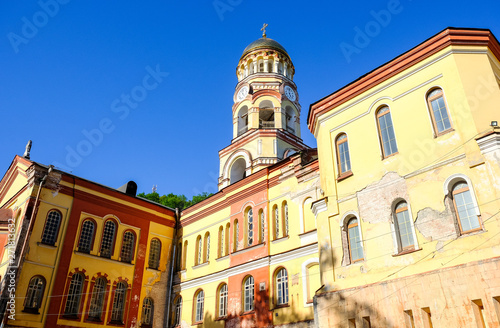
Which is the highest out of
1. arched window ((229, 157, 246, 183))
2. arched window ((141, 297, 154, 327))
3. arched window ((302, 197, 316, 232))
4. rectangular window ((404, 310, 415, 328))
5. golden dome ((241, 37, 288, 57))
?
golden dome ((241, 37, 288, 57))

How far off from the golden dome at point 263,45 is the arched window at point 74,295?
837 inches

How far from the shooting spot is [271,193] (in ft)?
70.3

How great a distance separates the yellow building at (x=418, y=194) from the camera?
423 inches

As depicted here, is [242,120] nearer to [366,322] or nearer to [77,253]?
[77,253]

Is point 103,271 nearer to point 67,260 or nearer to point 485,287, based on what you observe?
point 67,260

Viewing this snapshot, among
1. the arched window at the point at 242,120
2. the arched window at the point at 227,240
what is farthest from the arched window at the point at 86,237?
the arched window at the point at 242,120

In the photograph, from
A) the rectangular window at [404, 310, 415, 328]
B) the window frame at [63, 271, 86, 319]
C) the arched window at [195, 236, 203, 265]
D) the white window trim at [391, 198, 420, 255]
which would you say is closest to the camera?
the rectangular window at [404, 310, 415, 328]

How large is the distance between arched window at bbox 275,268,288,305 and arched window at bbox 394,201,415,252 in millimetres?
7591

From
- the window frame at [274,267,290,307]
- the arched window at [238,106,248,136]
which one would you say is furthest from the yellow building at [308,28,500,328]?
the arched window at [238,106,248,136]

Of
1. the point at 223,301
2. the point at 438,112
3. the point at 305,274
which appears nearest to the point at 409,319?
the point at 438,112

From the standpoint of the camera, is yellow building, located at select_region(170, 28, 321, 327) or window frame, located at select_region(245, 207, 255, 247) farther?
window frame, located at select_region(245, 207, 255, 247)

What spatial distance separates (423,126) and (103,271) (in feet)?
61.5

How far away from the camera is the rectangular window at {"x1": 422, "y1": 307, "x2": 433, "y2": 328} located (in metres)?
10.7

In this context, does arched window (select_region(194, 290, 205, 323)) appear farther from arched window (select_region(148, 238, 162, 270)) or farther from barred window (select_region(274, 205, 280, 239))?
barred window (select_region(274, 205, 280, 239))
